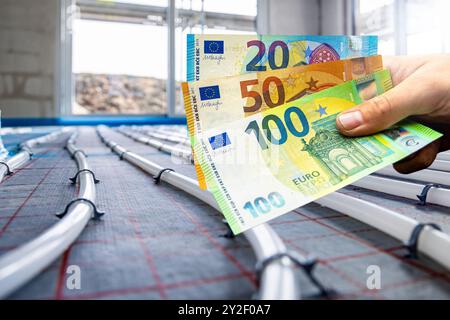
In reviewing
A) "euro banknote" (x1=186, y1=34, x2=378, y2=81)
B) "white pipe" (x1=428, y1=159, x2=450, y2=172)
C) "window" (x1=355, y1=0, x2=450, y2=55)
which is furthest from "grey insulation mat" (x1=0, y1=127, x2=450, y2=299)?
"window" (x1=355, y1=0, x2=450, y2=55)

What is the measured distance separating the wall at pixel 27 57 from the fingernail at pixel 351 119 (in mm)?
5801

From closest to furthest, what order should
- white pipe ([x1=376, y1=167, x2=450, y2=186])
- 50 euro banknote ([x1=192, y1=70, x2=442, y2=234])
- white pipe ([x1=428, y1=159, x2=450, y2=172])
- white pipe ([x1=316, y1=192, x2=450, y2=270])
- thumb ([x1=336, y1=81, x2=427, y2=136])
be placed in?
white pipe ([x1=316, y1=192, x2=450, y2=270]) < 50 euro banknote ([x1=192, y1=70, x2=442, y2=234]) < thumb ([x1=336, y1=81, x2=427, y2=136]) < white pipe ([x1=376, y1=167, x2=450, y2=186]) < white pipe ([x1=428, y1=159, x2=450, y2=172])

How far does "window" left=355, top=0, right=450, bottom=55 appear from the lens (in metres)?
4.70

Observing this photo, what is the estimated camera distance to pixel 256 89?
2.94ft

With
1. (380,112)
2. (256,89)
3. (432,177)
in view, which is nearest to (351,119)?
(380,112)

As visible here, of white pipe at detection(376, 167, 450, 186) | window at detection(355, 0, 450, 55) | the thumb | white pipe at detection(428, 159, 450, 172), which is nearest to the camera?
the thumb

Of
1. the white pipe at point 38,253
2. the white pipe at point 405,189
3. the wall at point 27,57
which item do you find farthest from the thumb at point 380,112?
the wall at point 27,57

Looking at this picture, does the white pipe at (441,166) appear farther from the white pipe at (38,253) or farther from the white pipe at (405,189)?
the white pipe at (38,253)

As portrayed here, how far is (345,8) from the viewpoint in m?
6.59

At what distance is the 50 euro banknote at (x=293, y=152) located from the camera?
0.73 m

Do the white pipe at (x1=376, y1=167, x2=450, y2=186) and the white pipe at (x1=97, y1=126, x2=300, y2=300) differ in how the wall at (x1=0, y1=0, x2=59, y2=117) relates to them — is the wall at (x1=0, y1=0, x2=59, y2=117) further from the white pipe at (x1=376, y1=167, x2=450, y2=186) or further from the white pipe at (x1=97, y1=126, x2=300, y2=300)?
the white pipe at (x1=97, y1=126, x2=300, y2=300)

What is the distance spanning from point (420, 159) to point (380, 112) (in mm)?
266

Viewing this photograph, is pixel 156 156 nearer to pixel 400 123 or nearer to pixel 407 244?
pixel 400 123
